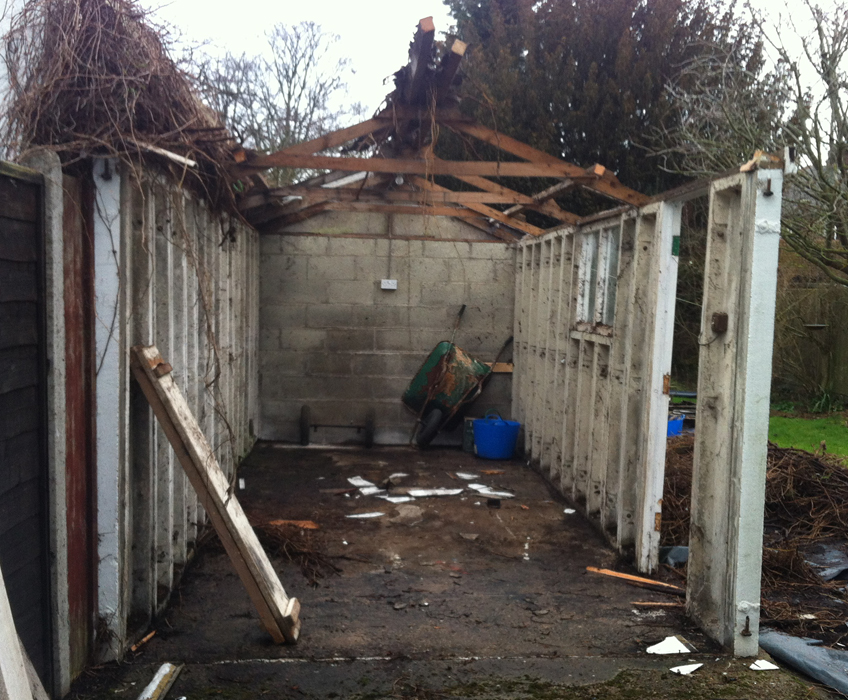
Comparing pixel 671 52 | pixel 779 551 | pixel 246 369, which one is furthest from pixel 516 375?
pixel 671 52

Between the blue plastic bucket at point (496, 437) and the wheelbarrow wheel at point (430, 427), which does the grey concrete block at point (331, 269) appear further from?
the blue plastic bucket at point (496, 437)

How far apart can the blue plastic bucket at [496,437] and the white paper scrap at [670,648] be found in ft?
14.9

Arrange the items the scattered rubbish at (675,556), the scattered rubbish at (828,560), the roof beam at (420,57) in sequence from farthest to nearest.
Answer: the scattered rubbish at (675,556) < the scattered rubbish at (828,560) < the roof beam at (420,57)

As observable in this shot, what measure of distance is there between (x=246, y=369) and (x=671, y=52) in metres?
10.9

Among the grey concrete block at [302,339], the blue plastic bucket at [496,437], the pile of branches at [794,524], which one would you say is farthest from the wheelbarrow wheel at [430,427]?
the pile of branches at [794,524]

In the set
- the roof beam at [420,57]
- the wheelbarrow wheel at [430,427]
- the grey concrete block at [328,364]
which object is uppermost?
the roof beam at [420,57]

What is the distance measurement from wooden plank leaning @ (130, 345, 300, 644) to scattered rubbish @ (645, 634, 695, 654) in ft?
5.52

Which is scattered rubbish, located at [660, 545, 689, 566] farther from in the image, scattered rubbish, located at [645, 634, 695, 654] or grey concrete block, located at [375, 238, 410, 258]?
grey concrete block, located at [375, 238, 410, 258]

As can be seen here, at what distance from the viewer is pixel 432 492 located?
6.71 metres

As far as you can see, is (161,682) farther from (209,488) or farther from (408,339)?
(408,339)

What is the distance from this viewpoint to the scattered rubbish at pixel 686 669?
336cm

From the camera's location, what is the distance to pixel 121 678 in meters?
3.16

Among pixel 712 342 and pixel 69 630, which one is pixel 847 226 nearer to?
pixel 712 342

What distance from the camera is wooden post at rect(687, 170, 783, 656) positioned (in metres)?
3.44
